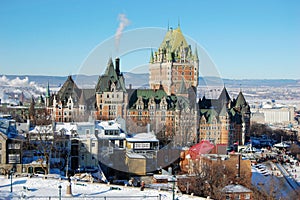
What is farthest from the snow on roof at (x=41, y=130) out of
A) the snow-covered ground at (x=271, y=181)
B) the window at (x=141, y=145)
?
the snow-covered ground at (x=271, y=181)

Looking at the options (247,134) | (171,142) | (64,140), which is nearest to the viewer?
(64,140)

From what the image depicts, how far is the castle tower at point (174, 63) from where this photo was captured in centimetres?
5403

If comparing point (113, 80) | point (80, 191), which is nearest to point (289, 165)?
point (113, 80)

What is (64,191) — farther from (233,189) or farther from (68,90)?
(68,90)

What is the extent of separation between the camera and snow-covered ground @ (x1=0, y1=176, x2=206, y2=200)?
17203 mm

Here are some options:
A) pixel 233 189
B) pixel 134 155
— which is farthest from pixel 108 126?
pixel 233 189

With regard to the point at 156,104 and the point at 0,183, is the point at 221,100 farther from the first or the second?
the point at 0,183

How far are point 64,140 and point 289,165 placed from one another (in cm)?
2365

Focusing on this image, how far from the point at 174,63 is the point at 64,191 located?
39.0m

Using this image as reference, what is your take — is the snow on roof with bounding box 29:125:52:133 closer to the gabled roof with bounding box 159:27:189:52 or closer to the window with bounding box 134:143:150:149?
the window with bounding box 134:143:150:149

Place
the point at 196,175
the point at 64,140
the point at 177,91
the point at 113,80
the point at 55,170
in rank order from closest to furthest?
1. the point at 196,175
2. the point at 55,170
3. the point at 64,140
4. the point at 113,80
5. the point at 177,91

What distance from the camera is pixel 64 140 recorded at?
2891cm

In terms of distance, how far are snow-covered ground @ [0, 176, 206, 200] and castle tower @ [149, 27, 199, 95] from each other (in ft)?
113

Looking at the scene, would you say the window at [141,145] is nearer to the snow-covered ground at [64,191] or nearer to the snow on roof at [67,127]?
the snow on roof at [67,127]
